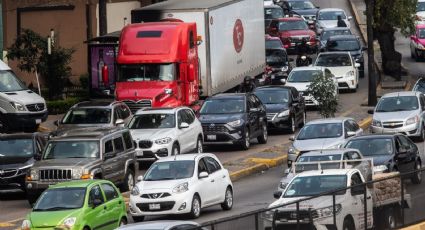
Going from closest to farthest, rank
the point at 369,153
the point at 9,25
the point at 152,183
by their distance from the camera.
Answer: the point at 152,183 → the point at 369,153 → the point at 9,25

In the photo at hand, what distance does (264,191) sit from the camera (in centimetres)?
3628

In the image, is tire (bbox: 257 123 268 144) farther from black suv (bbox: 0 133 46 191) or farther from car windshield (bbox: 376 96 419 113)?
black suv (bbox: 0 133 46 191)

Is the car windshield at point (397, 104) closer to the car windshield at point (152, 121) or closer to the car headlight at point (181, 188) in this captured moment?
the car windshield at point (152, 121)

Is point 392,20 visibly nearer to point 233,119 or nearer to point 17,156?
point 233,119

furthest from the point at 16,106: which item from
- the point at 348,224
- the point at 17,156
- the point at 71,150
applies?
the point at 348,224

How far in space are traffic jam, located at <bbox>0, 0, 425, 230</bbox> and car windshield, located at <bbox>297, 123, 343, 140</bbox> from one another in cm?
4

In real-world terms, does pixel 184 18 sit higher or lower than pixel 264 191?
higher

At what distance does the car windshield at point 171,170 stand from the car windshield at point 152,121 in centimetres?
870

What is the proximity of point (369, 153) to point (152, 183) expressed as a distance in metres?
6.49

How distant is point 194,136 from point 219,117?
2723 mm

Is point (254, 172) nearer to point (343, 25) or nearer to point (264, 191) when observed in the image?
point (264, 191)

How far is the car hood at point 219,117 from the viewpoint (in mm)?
43625

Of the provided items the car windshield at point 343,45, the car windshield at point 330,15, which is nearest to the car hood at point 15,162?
the car windshield at point 343,45

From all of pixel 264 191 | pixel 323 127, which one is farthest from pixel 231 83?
pixel 264 191
